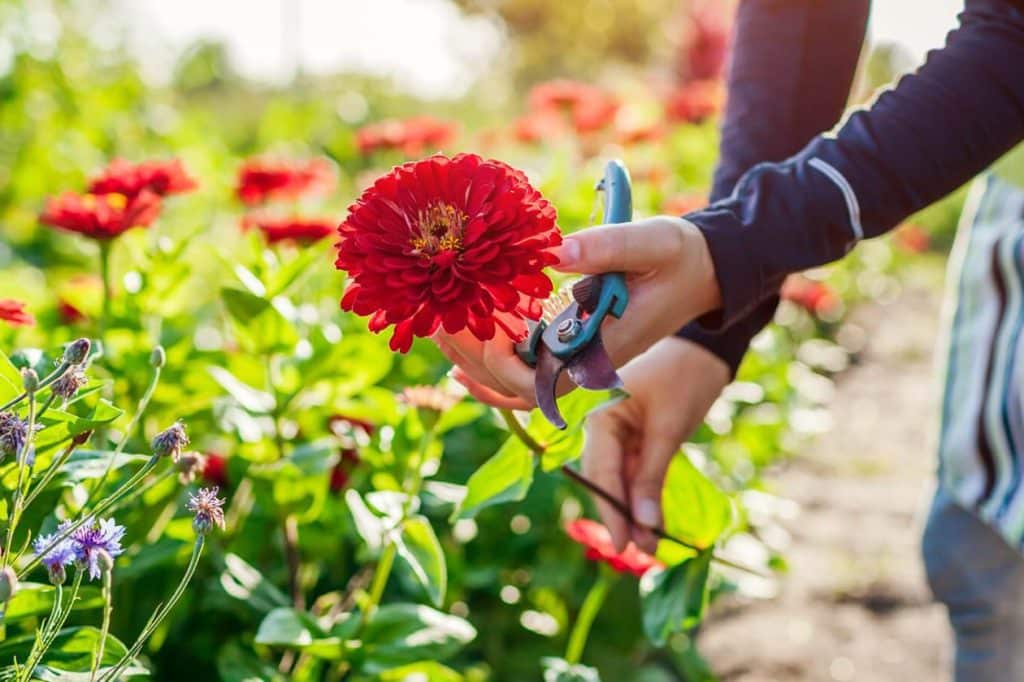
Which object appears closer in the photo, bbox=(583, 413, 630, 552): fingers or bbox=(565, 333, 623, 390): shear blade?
bbox=(565, 333, 623, 390): shear blade

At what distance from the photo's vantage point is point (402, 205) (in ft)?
2.17

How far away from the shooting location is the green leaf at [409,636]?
3.35ft

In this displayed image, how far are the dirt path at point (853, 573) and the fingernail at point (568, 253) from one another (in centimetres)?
88

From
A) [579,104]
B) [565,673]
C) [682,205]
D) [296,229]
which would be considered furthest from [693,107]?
[565,673]

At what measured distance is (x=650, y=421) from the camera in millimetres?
1018

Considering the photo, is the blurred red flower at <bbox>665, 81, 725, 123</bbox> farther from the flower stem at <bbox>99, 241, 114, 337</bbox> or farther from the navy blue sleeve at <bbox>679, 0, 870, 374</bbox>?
the flower stem at <bbox>99, 241, 114, 337</bbox>

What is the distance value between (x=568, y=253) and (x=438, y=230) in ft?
0.31

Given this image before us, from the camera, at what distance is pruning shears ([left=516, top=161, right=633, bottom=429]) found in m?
0.72

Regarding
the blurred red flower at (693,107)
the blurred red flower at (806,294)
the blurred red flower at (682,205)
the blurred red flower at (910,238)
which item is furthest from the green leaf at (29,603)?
the blurred red flower at (910,238)

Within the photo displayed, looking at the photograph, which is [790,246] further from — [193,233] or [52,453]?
[193,233]

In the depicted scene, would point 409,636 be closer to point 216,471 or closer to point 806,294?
point 216,471

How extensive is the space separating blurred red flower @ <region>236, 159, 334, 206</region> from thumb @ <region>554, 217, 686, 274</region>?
918 millimetres

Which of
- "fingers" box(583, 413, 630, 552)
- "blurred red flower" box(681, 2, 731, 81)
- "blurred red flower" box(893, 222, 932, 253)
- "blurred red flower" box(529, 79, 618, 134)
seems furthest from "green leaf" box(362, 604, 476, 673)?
"blurred red flower" box(681, 2, 731, 81)

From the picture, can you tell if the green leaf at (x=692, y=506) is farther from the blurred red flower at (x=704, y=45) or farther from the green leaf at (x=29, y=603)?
the blurred red flower at (x=704, y=45)
